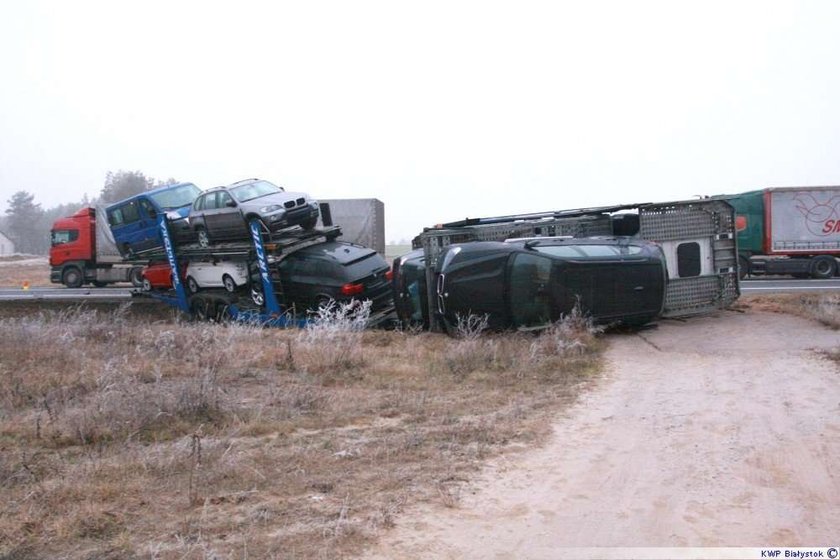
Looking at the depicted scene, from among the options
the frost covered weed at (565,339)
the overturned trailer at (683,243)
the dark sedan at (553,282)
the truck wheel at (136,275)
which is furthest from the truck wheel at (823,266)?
the truck wheel at (136,275)

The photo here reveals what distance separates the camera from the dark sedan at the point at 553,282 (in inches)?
498

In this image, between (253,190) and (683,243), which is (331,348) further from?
(253,190)

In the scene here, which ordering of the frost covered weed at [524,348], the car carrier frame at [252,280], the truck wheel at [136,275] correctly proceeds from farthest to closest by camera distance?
the truck wheel at [136,275] < the car carrier frame at [252,280] < the frost covered weed at [524,348]

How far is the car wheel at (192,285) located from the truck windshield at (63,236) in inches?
575

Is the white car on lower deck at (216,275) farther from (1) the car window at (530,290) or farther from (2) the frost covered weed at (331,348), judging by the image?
(1) the car window at (530,290)

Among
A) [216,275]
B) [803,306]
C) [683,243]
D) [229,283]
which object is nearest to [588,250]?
[683,243]

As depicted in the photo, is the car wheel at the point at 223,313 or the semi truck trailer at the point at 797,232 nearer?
the car wheel at the point at 223,313

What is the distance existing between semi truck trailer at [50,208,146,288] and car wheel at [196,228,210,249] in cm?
1365

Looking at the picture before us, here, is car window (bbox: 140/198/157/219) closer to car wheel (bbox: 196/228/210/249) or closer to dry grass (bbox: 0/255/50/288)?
car wheel (bbox: 196/228/210/249)

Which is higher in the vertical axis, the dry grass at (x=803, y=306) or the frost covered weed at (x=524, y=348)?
the frost covered weed at (x=524, y=348)

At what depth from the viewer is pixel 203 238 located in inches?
778

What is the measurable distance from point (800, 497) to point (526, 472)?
186cm

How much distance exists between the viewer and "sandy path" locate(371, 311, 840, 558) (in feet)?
15.9

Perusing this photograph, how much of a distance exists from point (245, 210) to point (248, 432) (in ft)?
38.9
